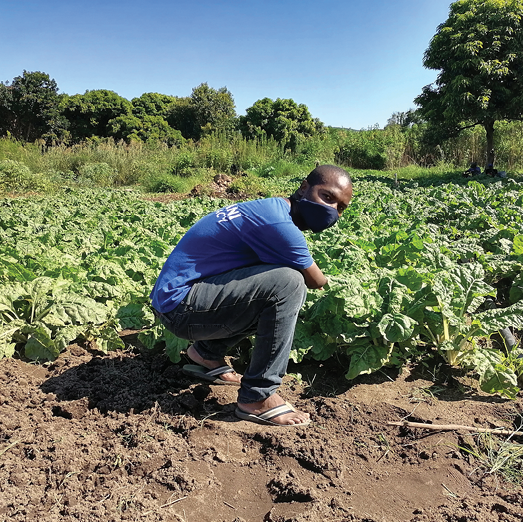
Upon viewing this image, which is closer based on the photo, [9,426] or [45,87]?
[9,426]

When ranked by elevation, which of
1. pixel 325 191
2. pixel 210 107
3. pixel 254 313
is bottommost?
pixel 254 313

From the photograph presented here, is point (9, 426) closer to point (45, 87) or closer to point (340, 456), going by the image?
point (340, 456)

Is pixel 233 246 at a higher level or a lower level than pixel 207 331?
higher

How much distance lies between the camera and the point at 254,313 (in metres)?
2.41

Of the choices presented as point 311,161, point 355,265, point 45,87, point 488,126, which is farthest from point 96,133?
point 355,265

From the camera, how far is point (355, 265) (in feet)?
12.0

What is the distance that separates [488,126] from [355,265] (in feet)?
57.0

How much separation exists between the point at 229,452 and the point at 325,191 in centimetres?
154

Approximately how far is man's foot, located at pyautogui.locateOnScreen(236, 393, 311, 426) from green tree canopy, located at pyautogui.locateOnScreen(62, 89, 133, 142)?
41.3 m

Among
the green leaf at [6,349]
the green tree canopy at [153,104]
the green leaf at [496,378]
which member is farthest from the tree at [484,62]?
the green tree canopy at [153,104]

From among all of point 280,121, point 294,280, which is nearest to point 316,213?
point 294,280

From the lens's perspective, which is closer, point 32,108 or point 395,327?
point 395,327

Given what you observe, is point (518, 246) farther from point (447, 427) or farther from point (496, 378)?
point (447, 427)

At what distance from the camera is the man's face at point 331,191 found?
7.84 ft
